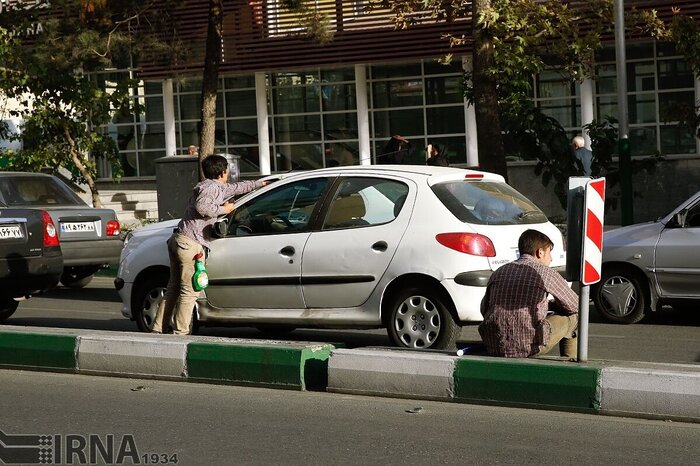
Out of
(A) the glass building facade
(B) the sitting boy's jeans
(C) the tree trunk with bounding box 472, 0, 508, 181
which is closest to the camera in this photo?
(B) the sitting boy's jeans

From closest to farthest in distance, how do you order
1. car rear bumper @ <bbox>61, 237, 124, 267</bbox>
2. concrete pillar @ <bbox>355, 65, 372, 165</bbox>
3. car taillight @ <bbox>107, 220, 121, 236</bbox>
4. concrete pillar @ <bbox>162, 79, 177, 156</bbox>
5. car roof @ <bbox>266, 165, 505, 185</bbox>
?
car roof @ <bbox>266, 165, 505, 185</bbox> < car rear bumper @ <bbox>61, 237, 124, 267</bbox> < car taillight @ <bbox>107, 220, 121, 236</bbox> < concrete pillar @ <bbox>355, 65, 372, 165</bbox> < concrete pillar @ <bbox>162, 79, 177, 156</bbox>

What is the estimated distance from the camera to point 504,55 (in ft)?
65.0

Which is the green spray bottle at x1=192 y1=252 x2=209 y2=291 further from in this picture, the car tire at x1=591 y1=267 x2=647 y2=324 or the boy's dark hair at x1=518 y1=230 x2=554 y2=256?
the car tire at x1=591 y1=267 x2=647 y2=324

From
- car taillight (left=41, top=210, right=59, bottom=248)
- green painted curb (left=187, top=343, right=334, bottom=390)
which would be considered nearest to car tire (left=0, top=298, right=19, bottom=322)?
car taillight (left=41, top=210, right=59, bottom=248)

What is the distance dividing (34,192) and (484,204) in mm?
8813

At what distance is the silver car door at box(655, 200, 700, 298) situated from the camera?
12.7m

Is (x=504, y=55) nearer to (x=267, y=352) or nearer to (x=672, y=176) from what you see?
(x=672, y=176)

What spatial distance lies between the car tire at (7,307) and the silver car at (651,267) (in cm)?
622

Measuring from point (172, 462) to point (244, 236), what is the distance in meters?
4.56

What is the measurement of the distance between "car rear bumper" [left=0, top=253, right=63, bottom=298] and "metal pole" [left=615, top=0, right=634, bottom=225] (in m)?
9.31

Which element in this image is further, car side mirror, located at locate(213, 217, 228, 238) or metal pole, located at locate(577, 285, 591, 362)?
car side mirror, located at locate(213, 217, 228, 238)

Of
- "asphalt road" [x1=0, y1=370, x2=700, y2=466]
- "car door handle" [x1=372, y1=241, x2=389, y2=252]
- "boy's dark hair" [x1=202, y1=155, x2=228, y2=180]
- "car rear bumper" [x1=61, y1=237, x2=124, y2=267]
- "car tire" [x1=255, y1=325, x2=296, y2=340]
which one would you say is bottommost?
"car tire" [x1=255, y1=325, x2=296, y2=340]

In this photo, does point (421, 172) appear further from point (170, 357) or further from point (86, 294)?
point (86, 294)

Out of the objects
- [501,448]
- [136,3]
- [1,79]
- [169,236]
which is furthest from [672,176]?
[501,448]
